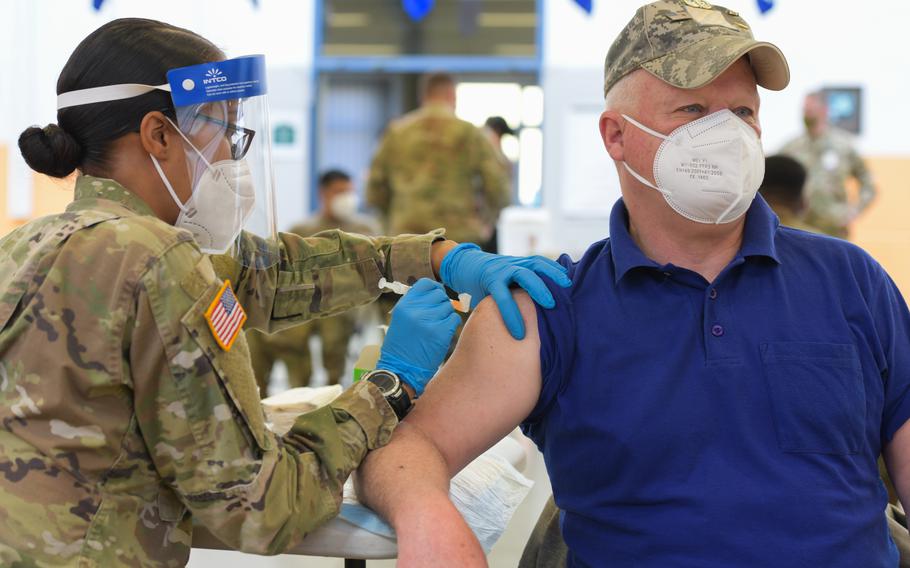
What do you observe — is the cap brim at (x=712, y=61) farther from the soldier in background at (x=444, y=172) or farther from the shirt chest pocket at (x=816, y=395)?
the soldier in background at (x=444, y=172)

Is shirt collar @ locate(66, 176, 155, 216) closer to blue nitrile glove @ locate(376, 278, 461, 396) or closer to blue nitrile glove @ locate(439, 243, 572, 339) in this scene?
blue nitrile glove @ locate(376, 278, 461, 396)

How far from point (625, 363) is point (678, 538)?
0.27 metres

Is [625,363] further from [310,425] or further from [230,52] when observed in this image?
[230,52]

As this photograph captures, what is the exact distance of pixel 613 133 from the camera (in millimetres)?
1682

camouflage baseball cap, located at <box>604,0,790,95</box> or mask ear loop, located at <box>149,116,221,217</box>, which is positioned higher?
camouflage baseball cap, located at <box>604,0,790,95</box>

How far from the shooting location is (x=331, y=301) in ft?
6.06

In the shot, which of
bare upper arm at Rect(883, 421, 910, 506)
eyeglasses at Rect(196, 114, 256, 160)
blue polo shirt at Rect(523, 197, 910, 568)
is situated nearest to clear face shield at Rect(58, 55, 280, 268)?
eyeglasses at Rect(196, 114, 256, 160)

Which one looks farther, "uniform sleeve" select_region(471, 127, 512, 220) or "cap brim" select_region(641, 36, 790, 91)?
"uniform sleeve" select_region(471, 127, 512, 220)

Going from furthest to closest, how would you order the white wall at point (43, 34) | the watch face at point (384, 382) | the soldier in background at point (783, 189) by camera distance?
the white wall at point (43, 34) → the soldier in background at point (783, 189) → the watch face at point (384, 382)

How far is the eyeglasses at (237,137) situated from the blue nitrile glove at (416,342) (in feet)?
1.14

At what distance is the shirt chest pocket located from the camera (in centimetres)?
142

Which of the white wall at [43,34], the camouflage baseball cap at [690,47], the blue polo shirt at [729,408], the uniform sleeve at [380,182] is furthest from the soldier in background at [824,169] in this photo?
the blue polo shirt at [729,408]

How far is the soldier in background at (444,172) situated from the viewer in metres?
4.75

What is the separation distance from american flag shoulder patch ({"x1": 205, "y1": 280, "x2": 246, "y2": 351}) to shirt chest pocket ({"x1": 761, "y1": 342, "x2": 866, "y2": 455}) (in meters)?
0.78
